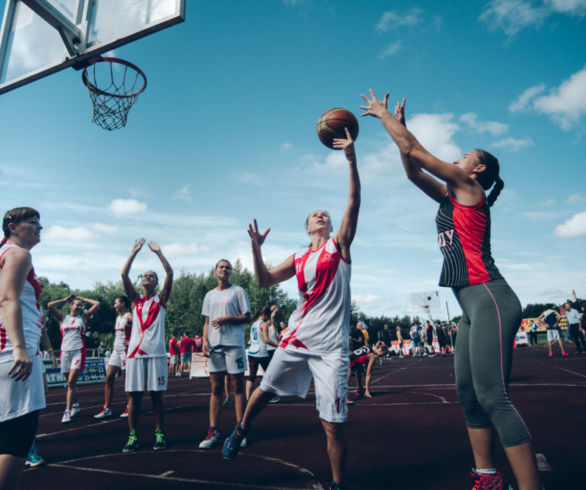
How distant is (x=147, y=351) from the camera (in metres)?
5.35

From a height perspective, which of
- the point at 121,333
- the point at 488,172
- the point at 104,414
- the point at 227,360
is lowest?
the point at 104,414

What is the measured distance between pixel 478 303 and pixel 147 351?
419 centimetres

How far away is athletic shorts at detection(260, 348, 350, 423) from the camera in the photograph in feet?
10.2

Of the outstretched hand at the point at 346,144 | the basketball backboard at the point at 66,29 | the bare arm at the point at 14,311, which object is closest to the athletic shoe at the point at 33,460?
the bare arm at the point at 14,311

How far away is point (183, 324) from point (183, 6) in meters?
43.0

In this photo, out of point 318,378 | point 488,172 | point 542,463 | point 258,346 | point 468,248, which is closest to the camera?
point 468,248

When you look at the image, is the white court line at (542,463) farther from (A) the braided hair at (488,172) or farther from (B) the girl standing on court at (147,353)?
(B) the girl standing on court at (147,353)

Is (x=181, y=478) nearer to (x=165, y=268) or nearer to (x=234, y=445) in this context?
(x=234, y=445)

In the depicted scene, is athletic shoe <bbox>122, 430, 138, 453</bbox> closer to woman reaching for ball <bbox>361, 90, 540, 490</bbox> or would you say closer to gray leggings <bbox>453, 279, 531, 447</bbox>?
woman reaching for ball <bbox>361, 90, 540, 490</bbox>

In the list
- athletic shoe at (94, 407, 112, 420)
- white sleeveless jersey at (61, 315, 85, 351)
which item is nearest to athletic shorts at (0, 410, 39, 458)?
athletic shoe at (94, 407, 112, 420)

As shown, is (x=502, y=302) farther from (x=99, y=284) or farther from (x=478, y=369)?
(x=99, y=284)

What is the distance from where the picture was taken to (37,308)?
3.04 meters

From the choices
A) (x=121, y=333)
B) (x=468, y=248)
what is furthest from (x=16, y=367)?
(x=121, y=333)

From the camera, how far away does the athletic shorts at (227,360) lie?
5.59 m
